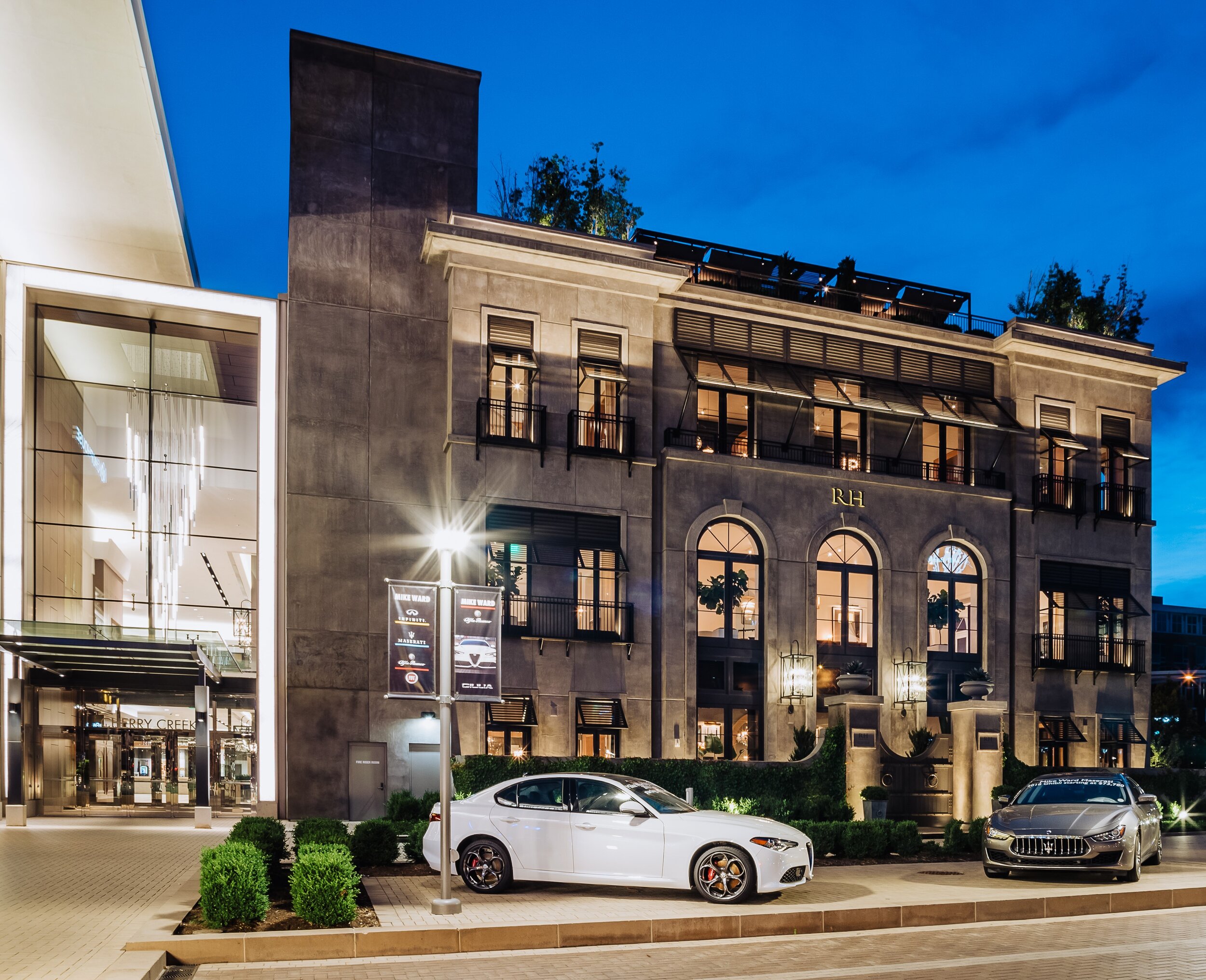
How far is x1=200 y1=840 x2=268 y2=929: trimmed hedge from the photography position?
10.6 m

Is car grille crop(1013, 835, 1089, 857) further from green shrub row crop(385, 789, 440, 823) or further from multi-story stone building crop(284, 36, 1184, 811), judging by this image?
multi-story stone building crop(284, 36, 1184, 811)

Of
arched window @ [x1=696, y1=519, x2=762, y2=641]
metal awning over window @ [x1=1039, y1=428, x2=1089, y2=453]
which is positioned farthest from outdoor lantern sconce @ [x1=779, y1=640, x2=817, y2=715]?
metal awning over window @ [x1=1039, y1=428, x2=1089, y2=453]

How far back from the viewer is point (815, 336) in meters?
32.0

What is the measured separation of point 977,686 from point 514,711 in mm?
11439

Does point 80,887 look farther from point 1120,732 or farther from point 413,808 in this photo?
point 1120,732

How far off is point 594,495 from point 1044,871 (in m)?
15.6

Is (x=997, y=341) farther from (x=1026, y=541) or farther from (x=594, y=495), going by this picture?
(x=594, y=495)

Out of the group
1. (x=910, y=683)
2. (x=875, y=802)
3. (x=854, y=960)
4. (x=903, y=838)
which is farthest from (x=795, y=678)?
(x=854, y=960)

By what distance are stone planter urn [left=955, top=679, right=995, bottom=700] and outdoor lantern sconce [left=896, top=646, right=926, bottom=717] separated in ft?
12.2

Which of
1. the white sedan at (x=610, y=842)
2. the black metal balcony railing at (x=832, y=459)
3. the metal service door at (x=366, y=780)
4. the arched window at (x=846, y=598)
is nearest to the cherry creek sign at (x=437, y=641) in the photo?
the white sedan at (x=610, y=842)

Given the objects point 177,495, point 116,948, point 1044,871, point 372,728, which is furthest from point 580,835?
point 177,495

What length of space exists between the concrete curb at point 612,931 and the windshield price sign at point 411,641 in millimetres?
2570

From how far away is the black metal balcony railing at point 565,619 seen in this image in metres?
27.2

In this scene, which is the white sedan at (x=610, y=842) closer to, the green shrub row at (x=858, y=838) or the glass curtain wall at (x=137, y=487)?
the green shrub row at (x=858, y=838)
